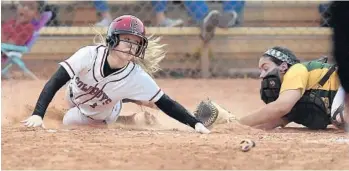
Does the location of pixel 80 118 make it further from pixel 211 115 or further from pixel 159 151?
pixel 159 151

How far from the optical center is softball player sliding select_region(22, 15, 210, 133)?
5801 millimetres

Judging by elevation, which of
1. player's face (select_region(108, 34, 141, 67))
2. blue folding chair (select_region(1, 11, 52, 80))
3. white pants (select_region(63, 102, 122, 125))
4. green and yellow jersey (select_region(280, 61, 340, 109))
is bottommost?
blue folding chair (select_region(1, 11, 52, 80))

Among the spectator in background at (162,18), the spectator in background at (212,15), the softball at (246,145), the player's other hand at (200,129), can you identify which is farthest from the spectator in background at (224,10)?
the softball at (246,145)

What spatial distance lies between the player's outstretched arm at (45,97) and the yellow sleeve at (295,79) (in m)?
1.85

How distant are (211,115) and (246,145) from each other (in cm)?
190

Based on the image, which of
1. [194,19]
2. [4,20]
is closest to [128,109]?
[194,19]

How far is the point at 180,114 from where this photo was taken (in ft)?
19.4

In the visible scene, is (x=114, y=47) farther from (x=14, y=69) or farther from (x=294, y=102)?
(x=14, y=69)

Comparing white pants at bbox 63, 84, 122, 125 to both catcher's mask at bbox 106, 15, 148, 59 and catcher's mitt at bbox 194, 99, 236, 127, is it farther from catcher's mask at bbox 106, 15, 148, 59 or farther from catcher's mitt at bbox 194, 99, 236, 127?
catcher's mask at bbox 106, 15, 148, 59

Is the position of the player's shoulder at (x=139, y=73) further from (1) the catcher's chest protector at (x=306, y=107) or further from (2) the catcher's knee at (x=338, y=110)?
(2) the catcher's knee at (x=338, y=110)

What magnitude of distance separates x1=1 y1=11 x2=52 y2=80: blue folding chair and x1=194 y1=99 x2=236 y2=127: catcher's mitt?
4.61 meters

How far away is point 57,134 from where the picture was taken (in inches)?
201

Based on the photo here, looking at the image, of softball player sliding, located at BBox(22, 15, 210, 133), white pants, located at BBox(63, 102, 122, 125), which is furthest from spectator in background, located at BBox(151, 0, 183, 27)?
white pants, located at BBox(63, 102, 122, 125)

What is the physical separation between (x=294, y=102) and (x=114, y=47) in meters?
1.61
